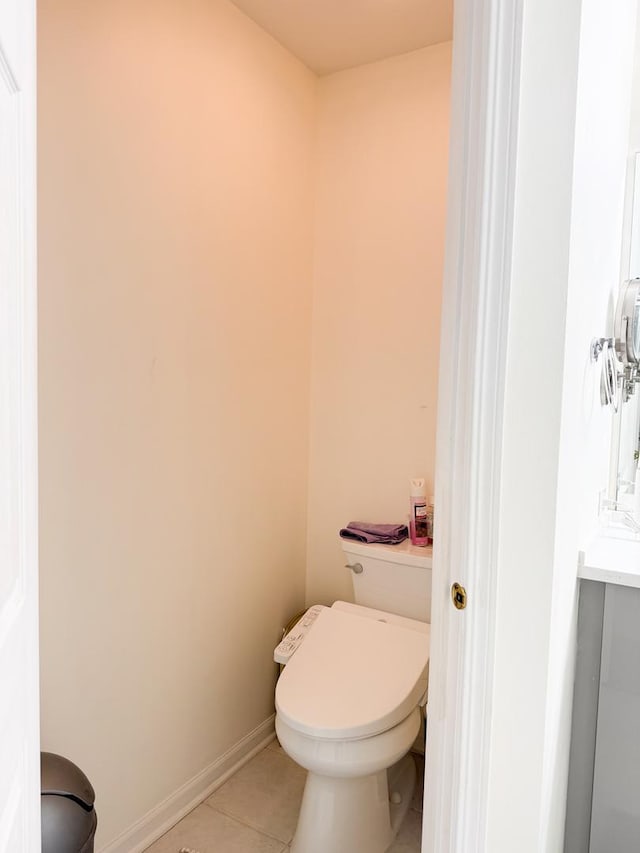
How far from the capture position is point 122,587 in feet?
5.46

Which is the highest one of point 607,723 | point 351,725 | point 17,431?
point 17,431

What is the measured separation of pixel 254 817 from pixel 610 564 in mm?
1342

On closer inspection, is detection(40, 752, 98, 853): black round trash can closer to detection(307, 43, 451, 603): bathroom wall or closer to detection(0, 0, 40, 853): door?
detection(0, 0, 40, 853): door

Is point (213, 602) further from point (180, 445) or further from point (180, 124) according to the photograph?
point (180, 124)

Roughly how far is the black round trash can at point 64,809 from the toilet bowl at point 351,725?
0.57 meters

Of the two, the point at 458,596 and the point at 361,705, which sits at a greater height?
the point at 458,596

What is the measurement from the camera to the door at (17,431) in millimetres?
537

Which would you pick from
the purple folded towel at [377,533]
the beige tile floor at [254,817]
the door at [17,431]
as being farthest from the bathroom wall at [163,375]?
the door at [17,431]

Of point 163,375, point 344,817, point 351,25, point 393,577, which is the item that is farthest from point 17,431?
point 351,25

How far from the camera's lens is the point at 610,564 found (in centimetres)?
132

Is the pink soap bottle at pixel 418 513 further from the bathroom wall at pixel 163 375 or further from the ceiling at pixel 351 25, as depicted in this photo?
the ceiling at pixel 351 25

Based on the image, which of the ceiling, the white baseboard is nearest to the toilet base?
the white baseboard

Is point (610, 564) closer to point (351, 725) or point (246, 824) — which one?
point (351, 725)

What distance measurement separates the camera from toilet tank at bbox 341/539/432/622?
2.04m
